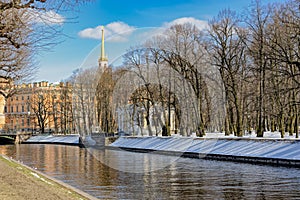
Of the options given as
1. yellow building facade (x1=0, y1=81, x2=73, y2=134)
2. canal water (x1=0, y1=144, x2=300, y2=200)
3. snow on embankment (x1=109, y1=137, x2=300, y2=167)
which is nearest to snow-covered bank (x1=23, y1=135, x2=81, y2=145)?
yellow building facade (x1=0, y1=81, x2=73, y2=134)

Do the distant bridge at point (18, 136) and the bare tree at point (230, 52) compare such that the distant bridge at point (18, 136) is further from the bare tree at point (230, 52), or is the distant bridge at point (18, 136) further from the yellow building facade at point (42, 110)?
the bare tree at point (230, 52)

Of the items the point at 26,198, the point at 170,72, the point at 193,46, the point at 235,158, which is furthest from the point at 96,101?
the point at 26,198

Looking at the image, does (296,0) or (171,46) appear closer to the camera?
(296,0)

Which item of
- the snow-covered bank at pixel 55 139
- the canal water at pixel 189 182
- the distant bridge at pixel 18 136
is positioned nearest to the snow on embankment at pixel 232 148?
the canal water at pixel 189 182

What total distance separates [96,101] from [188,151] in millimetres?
31721

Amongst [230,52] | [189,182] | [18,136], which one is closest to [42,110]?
[18,136]

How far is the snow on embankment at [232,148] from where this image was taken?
1119 inches

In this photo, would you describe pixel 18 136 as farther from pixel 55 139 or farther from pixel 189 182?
pixel 189 182

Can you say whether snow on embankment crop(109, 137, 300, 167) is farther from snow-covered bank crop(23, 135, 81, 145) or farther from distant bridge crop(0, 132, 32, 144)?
distant bridge crop(0, 132, 32, 144)

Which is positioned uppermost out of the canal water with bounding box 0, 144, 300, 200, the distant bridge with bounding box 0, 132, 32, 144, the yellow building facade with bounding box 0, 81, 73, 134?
the yellow building facade with bounding box 0, 81, 73, 134

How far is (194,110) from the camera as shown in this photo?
5019cm

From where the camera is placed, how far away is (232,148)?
34.7 meters

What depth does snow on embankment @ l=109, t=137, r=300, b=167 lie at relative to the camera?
28.4 meters

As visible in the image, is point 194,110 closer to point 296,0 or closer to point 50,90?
point 296,0
